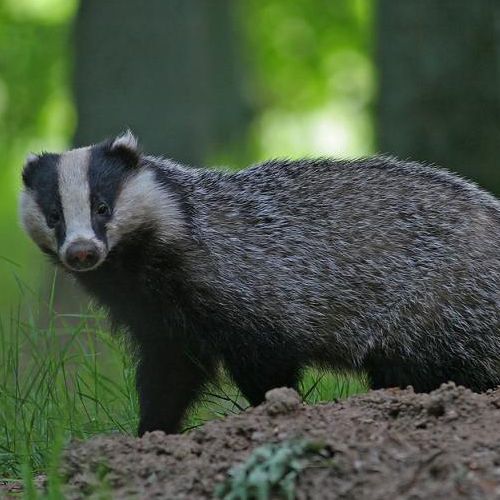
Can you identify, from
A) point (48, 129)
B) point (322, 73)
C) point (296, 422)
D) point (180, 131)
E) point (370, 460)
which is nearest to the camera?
point (370, 460)

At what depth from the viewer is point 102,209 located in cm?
465

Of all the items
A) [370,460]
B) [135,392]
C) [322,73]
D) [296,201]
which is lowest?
[370,460]

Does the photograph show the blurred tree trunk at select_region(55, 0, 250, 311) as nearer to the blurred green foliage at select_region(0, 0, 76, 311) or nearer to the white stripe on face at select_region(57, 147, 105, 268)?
the white stripe on face at select_region(57, 147, 105, 268)

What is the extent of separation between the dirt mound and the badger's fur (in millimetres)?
825

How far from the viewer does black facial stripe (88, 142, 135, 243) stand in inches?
181

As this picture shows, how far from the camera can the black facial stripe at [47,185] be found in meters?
4.66

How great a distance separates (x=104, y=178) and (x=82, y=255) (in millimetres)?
426

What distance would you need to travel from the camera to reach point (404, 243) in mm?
4914

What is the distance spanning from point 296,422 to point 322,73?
1690cm

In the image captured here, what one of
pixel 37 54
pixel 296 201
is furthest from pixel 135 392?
pixel 37 54

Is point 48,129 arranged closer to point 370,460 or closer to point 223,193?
point 223,193

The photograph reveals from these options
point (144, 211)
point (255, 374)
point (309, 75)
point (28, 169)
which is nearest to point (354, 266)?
point (255, 374)

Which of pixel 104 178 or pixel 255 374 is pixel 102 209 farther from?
pixel 255 374

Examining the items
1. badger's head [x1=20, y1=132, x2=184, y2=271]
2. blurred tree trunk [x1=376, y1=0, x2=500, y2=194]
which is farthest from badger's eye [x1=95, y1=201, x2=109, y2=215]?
blurred tree trunk [x1=376, y1=0, x2=500, y2=194]
